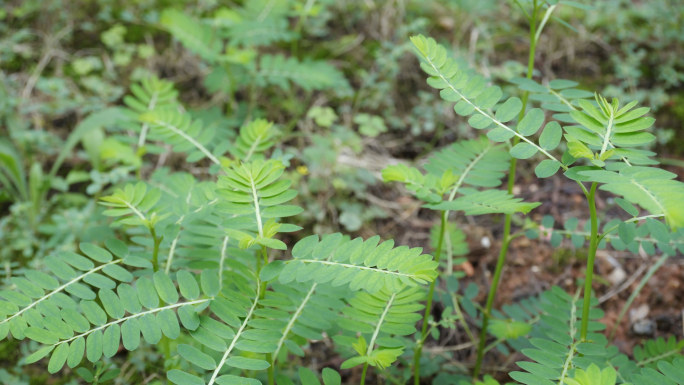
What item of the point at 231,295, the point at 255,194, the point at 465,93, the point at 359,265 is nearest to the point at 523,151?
the point at 465,93

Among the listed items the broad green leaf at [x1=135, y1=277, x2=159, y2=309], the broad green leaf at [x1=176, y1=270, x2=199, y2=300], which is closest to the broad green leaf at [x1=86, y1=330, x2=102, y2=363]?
the broad green leaf at [x1=135, y1=277, x2=159, y2=309]

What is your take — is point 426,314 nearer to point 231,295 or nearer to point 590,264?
point 590,264

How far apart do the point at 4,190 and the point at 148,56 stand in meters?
1.20

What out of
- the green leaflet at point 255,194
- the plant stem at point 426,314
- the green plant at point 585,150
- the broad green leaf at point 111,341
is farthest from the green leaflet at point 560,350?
the broad green leaf at point 111,341

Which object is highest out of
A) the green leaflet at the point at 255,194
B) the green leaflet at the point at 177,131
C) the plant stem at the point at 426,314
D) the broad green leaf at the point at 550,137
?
the broad green leaf at the point at 550,137

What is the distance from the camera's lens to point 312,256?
4.94 ft

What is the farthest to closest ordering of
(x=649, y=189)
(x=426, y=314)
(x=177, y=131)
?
(x=177, y=131) → (x=426, y=314) → (x=649, y=189)

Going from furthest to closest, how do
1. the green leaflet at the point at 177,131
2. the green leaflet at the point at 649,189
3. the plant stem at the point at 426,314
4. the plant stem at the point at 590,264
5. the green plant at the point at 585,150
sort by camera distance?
the green leaflet at the point at 177,131 → the plant stem at the point at 426,314 → the plant stem at the point at 590,264 → the green plant at the point at 585,150 → the green leaflet at the point at 649,189

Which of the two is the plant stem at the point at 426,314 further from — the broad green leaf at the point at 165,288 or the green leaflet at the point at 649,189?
the broad green leaf at the point at 165,288

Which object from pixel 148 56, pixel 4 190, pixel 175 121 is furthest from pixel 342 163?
pixel 4 190

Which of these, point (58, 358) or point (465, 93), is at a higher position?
point (465, 93)

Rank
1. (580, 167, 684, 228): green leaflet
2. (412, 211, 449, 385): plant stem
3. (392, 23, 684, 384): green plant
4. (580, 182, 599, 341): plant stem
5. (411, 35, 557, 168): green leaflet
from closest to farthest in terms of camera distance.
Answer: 1. (580, 167, 684, 228): green leaflet
2. (392, 23, 684, 384): green plant
3. (580, 182, 599, 341): plant stem
4. (411, 35, 557, 168): green leaflet
5. (412, 211, 449, 385): plant stem

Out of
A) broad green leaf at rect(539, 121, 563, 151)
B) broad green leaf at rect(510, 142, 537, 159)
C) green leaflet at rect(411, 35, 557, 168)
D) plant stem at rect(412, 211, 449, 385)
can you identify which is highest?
green leaflet at rect(411, 35, 557, 168)

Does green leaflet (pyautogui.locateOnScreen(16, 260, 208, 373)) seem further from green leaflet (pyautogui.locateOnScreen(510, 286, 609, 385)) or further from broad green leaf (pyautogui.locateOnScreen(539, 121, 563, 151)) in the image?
broad green leaf (pyautogui.locateOnScreen(539, 121, 563, 151))
